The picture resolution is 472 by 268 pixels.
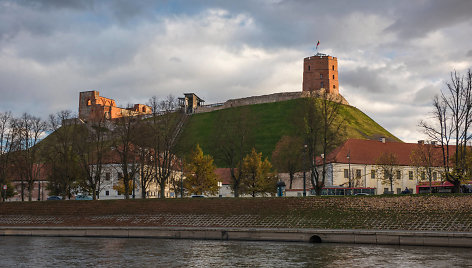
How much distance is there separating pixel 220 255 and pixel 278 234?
8.65m

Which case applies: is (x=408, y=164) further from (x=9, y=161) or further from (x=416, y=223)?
(x=9, y=161)

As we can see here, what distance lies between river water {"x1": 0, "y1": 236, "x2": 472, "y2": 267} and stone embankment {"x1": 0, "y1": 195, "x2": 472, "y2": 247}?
143 cm

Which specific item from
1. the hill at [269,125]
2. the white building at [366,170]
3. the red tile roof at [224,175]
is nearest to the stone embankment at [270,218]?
the white building at [366,170]

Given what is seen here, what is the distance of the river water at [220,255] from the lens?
86.3ft

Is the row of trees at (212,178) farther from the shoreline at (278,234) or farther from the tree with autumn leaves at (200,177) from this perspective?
the shoreline at (278,234)

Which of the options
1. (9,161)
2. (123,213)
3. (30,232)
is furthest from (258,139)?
(30,232)

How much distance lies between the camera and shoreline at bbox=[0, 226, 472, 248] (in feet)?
105

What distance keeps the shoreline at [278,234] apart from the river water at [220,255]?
0.95 m

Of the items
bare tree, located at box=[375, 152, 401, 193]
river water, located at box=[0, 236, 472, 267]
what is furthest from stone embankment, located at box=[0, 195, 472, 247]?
bare tree, located at box=[375, 152, 401, 193]

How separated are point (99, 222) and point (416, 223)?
31.3 metres

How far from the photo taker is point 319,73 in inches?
6550

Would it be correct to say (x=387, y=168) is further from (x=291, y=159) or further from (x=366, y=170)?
(x=291, y=159)

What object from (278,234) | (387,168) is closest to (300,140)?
(387,168)

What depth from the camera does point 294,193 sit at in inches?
3000
